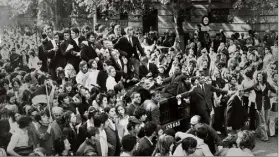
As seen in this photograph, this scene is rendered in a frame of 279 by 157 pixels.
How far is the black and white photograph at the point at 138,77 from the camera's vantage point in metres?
5.46

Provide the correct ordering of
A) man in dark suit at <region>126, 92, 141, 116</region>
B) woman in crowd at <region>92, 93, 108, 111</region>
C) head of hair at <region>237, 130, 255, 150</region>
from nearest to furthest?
head of hair at <region>237, 130, 255, 150</region> → man in dark suit at <region>126, 92, 141, 116</region> → woman in crowd at <region>92, 93, 108, 111</region>

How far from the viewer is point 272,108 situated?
17.9 ft

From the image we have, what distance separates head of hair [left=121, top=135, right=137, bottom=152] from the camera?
549 cm

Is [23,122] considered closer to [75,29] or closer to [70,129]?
[70,129]

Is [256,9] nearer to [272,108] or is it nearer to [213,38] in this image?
[213,38]

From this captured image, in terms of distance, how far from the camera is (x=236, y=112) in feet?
18.2

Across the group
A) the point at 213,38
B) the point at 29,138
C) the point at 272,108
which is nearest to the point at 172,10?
the point at 213,38

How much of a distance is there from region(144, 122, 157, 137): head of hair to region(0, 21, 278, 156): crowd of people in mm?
14

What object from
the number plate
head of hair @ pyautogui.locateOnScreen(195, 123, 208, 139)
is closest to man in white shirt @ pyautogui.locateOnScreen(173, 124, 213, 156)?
head of hair @ pyautogui.locateOnScreen(195, 123, 208, 139)

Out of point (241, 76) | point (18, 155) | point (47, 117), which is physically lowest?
point (18, 155)

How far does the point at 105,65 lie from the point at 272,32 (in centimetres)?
239

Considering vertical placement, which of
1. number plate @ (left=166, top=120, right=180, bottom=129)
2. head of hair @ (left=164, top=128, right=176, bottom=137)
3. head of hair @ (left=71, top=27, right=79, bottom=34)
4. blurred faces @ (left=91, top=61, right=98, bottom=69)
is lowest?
head of hair @ (left=164, top=128, right=176, bottom=137)

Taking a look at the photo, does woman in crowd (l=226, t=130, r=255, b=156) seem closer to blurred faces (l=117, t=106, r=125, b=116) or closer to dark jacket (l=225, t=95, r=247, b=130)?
dark jacket (l=225, t=95, r=247, b=130)

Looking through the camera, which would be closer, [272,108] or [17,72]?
[272,108]
